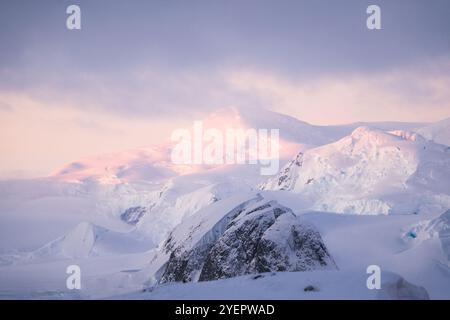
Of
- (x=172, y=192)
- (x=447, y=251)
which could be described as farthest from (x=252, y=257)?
(x=172, y=192)

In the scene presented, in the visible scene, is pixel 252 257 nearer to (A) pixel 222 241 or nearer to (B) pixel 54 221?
(A) pixel 222 241

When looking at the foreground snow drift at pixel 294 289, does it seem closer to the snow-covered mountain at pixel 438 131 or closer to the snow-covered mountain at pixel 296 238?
the snow-covered mountain at pixel 296 238

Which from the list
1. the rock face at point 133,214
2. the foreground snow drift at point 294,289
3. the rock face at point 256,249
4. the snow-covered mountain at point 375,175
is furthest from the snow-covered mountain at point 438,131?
the foreground snow drift at point 294,289

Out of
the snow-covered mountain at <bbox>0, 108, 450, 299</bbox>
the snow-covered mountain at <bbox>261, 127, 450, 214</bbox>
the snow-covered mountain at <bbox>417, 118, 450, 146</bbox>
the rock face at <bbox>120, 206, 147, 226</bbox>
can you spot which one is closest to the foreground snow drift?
the snow-covered mountain at <bbox>0, 108, 450, 299</bbox>

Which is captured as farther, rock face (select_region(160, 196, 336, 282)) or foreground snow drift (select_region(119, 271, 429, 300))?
rock face (select_region(160, 196, 336, 282))

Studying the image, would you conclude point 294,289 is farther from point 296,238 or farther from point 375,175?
point 375,175

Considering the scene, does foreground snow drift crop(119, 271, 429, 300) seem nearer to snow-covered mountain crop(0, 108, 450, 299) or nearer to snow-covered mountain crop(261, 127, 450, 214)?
snow-covered mountain crop(0, 108, 450, 299)

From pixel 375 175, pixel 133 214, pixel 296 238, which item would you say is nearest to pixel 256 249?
pixel 296 238
